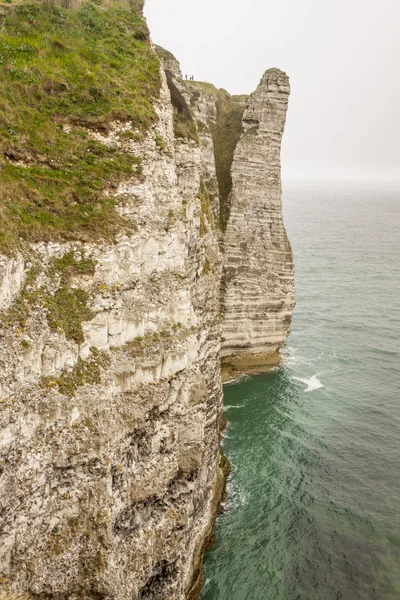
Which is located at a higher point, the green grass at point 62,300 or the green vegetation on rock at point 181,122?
the green vegetation on rock at point 181,122

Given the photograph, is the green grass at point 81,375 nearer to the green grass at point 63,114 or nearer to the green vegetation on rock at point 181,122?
the green grass at point 63,114

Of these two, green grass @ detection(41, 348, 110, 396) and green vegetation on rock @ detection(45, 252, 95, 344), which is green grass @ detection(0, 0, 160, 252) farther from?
green grass @ detection(41, 348, 110, 396)

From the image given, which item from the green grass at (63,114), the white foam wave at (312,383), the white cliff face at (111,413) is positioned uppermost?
the green grass at (63,114)

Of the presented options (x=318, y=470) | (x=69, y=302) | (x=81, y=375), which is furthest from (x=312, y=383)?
(x=69, y=302)

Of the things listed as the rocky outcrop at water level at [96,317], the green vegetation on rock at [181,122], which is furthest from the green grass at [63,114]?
the green vegetation on rock at [181,122]

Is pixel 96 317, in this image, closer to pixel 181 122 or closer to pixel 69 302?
pixel 69 302

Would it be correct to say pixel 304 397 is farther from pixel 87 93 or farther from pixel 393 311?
pixel 87 93

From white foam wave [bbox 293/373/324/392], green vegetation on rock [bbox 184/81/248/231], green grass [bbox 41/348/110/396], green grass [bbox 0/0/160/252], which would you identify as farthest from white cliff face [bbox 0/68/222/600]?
white foam wave [bbox 293/373/324/392]
